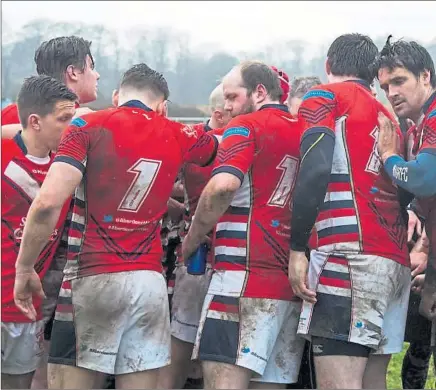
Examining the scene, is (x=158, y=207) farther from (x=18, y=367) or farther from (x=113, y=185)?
(x=18, y=367)

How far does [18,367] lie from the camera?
414 cm

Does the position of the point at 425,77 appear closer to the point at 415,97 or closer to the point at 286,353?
the point at 415,97

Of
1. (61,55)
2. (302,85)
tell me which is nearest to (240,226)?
(61,55)

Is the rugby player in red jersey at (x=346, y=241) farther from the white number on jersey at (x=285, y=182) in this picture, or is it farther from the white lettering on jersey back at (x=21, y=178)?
the white lettering on jersey back at (x=21, y=178)

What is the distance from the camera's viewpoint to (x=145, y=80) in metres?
3.99

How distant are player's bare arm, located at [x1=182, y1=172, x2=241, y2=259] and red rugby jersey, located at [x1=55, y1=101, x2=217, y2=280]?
212mm

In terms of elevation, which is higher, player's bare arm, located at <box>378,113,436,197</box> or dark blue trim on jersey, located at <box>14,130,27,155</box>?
player's bare arm, located at <box>378,113,436,197</box>

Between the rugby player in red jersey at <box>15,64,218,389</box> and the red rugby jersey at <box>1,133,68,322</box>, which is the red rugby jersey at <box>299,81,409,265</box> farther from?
the red rugby jersey at <box>1,133,68,322</box>

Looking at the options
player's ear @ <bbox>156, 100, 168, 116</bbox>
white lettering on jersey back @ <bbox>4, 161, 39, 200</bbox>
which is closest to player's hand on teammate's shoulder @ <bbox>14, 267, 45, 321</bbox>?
white lettering on jersey back @ <bbox>4, 161, 39, 200</bbox>

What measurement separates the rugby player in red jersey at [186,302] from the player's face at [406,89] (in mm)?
1036

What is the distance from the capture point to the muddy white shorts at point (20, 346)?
13.4ft

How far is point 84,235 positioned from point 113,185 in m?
0.28

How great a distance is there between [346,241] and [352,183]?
0.27 metres

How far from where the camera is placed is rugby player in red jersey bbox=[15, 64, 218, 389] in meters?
3.73
